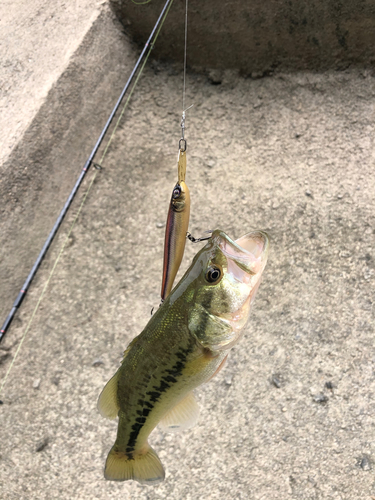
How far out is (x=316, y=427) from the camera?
2.27 metres

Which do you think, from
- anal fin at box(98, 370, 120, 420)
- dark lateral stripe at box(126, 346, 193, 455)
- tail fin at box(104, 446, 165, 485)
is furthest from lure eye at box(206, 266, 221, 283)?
tail fin at box(104, 446, 165, 485)

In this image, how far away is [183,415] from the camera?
4.69ft

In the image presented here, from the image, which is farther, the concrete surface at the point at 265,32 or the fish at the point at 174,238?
the concrete surface at the point at 265,32

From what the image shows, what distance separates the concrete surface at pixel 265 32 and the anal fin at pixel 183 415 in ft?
9.04

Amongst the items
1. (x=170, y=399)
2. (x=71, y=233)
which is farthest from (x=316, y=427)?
(x=71, y=233)

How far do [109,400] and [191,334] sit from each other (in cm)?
43

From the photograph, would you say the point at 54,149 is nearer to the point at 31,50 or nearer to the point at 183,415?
the point at 31,50

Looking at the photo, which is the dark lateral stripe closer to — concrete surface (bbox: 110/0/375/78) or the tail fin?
the tail fin

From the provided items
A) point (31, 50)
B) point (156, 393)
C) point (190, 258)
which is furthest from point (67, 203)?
point (156, 393)

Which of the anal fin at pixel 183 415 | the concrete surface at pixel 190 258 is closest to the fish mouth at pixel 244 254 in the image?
the anal fin at pixel 183 415

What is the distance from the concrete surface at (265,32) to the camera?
2783 mm

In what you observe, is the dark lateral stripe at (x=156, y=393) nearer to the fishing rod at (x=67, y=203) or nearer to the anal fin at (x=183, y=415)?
the anal fin at (x=183, y=415)

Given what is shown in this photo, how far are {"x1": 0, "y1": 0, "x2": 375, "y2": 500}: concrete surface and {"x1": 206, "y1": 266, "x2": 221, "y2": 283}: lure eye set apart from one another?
1462mm

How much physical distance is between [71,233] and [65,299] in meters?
0.54
